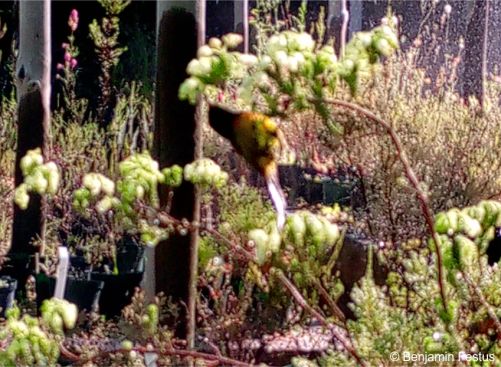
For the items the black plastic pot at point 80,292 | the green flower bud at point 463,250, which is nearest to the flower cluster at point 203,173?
the green flower bud at point 463,250

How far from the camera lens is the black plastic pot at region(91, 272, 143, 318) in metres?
4.21

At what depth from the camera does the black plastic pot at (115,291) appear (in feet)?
13.8

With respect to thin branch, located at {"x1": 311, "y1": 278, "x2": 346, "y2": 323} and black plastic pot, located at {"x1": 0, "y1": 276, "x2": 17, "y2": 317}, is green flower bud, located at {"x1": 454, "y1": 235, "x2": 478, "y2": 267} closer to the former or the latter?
thin branch, located at {"x1": 311, "y1": 278, "x2": 346, "y2": 323}

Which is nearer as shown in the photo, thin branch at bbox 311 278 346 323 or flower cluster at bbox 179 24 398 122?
flower cluster at bbox 179 24 398 122

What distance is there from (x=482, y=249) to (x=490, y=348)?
345 mm

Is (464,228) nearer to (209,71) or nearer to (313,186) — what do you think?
(209,71)

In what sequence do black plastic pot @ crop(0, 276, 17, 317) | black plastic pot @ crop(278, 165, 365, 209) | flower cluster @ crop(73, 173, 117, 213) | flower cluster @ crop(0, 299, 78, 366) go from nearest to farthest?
flower cluster @ crop(0, 299, 78, 366) < flower cluster @ crop(73, 173, 117, 213) < black plastic pot @ crop(0, 276, 17, 317) < black plastic pot @ crop(278, 165, 365, 209)

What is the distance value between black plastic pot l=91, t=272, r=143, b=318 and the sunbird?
2522 mm

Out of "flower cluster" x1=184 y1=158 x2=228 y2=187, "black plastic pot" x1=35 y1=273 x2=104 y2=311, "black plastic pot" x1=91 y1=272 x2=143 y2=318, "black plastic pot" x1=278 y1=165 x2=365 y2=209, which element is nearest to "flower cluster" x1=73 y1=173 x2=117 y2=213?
"flower cluster" x1=184 y1=158 x2=228 y2=187

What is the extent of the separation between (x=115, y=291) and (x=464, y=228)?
120 inches

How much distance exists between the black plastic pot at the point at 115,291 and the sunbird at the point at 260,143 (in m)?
2.52

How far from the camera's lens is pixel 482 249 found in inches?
63.2

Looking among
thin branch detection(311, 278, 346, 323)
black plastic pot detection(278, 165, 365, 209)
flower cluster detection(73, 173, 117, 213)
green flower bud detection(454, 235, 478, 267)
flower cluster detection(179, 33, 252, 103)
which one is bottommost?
thin branch detection(311, 278, 346, 323)

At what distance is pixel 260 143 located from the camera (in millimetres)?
1628
